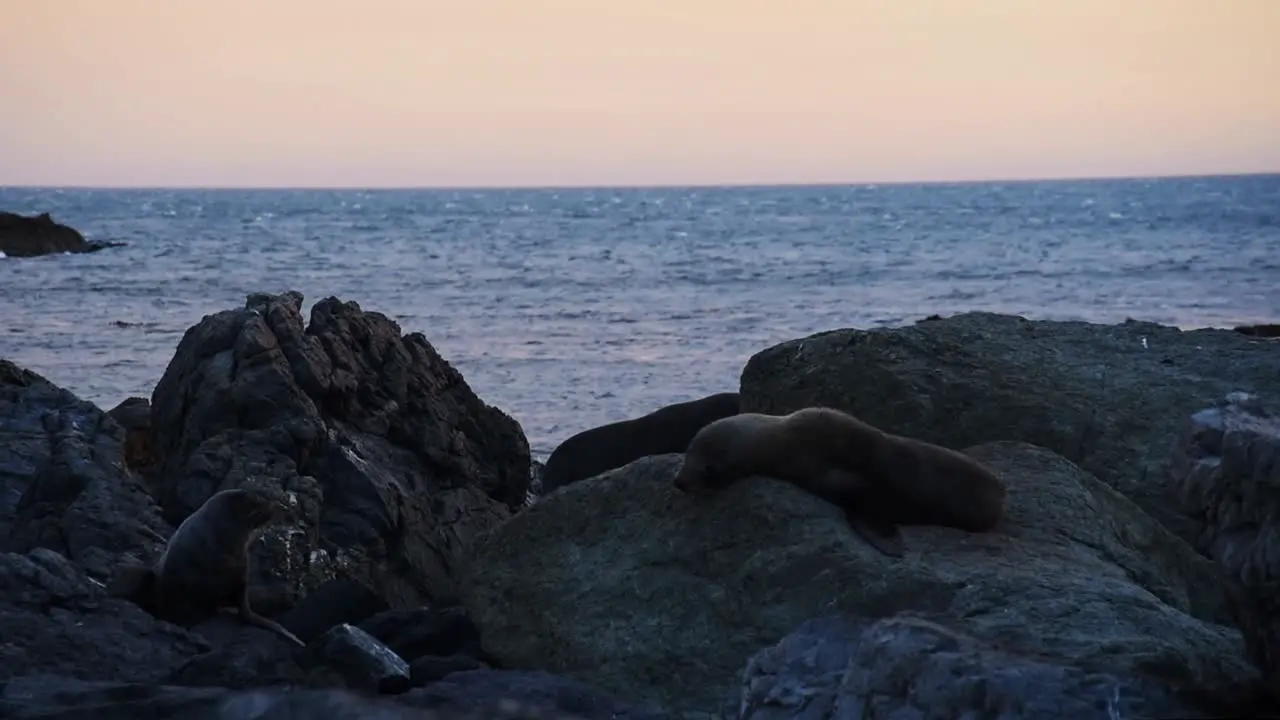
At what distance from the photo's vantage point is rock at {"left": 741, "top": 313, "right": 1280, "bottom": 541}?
8148mm

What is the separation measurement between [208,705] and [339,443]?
6.39 meters

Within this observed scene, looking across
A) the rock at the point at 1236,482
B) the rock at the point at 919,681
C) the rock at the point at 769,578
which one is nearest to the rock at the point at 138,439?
the rock at the point at 769,578

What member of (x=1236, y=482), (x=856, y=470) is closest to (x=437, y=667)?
(x=856, y=470)

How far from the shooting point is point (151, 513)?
28.8 ft

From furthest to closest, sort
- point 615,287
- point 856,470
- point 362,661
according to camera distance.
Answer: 1. point 615,287
2. point 856,470
3. point 362,661

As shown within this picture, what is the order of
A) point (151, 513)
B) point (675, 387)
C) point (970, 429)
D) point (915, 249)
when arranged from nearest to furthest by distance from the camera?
point (970, 429) < point (151, 513) < point (675, 387) < point (915, 249)

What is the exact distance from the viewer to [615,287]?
123 ft

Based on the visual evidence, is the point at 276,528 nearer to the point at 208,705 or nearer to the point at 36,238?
the point at 208,705

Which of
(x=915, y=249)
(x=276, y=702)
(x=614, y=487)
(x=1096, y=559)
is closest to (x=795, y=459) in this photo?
(x=614, y=487)

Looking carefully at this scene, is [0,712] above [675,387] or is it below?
above

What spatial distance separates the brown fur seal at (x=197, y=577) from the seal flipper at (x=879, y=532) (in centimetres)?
273

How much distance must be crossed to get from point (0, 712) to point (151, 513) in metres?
5.24

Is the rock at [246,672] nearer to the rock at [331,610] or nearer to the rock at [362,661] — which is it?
the rock at [362,661]

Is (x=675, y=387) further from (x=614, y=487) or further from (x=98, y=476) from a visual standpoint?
(x=614, y=487)
